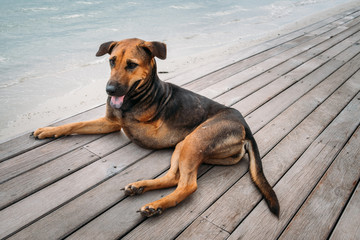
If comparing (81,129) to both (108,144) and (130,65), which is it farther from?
(130,65)

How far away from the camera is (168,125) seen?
9.64ft

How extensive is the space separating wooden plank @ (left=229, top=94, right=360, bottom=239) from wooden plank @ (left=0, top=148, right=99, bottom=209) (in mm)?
1710

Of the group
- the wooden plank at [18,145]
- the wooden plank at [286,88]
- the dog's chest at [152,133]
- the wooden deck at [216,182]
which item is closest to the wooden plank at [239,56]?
the wooden deck at [216,182]

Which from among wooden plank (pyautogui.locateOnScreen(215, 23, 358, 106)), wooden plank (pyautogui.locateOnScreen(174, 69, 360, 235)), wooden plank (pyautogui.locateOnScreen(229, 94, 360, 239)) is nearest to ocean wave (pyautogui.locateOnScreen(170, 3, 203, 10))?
wooden plank (pyautogui.locateOnScreen(215, 23, 358, 106))

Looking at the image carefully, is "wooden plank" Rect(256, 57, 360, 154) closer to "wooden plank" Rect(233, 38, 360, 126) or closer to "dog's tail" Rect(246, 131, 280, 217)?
"wooden plank" Rect(233, 38, 360, 126)

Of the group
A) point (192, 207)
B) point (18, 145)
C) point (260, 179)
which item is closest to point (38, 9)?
point (18, 145)

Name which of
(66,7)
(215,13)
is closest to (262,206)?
(215,13)

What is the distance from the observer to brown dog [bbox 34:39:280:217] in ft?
8.18

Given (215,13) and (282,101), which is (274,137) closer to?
(282,101)

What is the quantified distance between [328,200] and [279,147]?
85 centimetres

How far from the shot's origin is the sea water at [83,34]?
6184mm

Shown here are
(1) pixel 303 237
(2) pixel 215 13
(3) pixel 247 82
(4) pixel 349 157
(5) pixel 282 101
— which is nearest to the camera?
(1) pixel 303 237

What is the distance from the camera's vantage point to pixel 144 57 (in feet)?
8.84

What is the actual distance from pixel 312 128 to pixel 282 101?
0.79 metres
